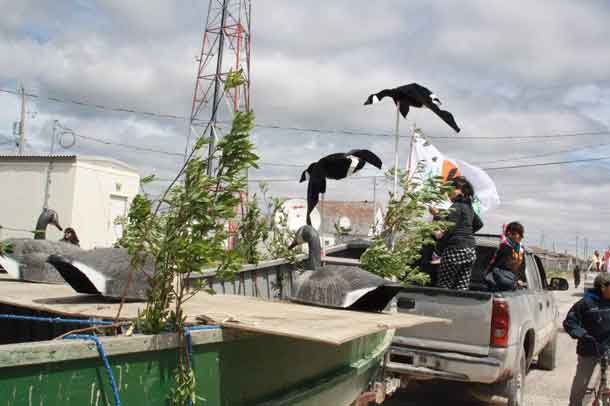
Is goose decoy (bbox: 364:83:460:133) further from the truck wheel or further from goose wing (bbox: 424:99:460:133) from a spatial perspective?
the truck wheel

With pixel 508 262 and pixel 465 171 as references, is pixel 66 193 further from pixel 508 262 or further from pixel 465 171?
pixel 508 262

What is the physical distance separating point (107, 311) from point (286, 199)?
13.3 ft

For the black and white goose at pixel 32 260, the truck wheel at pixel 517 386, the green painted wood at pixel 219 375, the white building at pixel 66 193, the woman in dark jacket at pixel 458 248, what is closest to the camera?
the green painted wood at pixel 219 375

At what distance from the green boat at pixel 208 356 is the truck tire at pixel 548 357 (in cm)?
514

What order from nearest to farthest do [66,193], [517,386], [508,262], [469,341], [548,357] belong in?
[469,341], [517,386], [508,262], [548,357], [66,193]

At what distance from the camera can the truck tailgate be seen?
19.8 ft

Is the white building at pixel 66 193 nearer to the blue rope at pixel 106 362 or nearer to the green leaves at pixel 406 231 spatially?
the green leaves at pixel 406 231

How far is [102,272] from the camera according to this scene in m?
3.71

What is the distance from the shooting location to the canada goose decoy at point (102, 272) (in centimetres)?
364

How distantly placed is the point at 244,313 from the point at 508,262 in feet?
14.2

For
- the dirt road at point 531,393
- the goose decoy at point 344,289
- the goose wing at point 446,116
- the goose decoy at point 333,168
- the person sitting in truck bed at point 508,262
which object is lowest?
the dirt road at point 531,393

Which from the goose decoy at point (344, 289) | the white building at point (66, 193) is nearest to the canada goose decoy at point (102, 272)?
the goose decoy at point (344, 289)

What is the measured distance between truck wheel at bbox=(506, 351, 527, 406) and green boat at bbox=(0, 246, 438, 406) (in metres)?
1.86

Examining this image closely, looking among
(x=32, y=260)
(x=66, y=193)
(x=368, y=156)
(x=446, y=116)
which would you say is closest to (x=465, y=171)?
(x=446, y=116)
